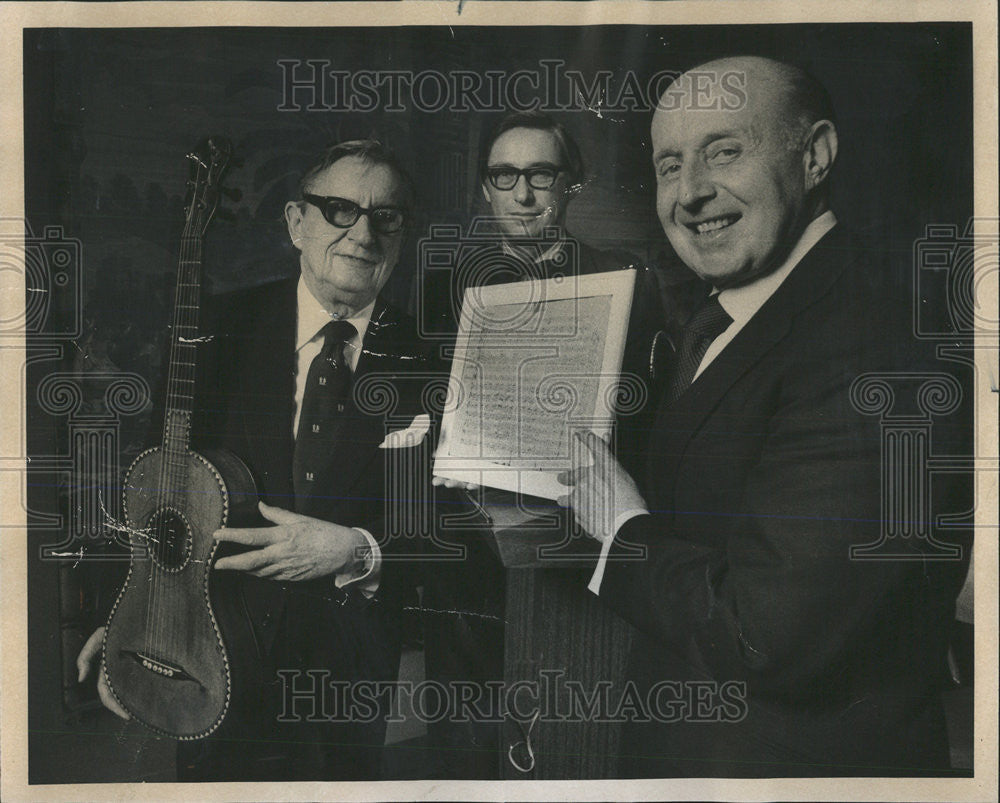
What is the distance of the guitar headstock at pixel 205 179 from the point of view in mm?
1565

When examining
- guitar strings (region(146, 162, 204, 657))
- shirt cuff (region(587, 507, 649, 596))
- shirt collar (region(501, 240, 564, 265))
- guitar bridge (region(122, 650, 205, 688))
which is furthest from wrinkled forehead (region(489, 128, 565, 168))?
guitar bridge (region(122, 650, 205, 688))

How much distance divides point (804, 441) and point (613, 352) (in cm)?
43

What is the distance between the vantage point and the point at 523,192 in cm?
155

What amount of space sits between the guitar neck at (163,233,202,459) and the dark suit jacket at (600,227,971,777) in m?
0.94

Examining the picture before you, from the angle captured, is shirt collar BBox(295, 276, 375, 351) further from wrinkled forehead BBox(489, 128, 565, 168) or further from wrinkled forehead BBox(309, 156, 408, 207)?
wrinkled forehead BBox(489, 128, 565, 168)

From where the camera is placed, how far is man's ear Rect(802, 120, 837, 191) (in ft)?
4.97

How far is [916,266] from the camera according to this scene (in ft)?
5.11

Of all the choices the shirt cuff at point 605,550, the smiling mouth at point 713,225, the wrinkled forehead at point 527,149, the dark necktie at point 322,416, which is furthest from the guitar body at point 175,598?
the smiling mouth at point 713,225

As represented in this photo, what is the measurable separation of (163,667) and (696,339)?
1311 mm

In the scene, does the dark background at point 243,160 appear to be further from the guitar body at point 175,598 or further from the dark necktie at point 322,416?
the dark necktie at point 322,416

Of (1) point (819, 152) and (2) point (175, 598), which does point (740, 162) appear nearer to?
(1) point (819, 152)

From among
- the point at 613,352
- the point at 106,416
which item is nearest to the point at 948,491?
the point at 613,352

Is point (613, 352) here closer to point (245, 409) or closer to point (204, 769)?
point (245, 409)

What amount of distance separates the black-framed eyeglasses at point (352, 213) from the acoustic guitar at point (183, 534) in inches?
8.7
